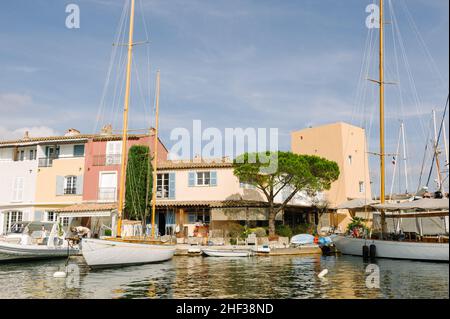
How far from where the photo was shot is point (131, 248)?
23.2 m

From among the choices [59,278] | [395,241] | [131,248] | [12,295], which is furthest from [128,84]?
[395,241]

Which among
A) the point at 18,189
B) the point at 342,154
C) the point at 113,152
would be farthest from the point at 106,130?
the point at 342,154

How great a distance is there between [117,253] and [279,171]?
52.8ft

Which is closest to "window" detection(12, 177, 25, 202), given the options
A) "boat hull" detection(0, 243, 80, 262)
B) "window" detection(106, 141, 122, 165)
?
"window" detection(106, 141, 122, 165)

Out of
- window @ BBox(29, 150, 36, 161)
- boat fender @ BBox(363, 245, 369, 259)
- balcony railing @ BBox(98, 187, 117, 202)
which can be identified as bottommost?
boat fender @ BBox(363, 245, 369, 259)

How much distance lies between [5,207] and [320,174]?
29374 mm

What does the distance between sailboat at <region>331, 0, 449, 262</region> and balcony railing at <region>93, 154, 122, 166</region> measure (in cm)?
2035

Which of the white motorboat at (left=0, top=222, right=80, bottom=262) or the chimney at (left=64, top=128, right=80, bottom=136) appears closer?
the white motorboat at (left=0, top=222, right=80, bottom=262)

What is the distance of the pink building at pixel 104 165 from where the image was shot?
126ft

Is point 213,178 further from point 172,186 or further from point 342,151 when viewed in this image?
point 342,151

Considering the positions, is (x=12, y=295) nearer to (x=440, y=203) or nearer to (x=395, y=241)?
(x=395, y=241)

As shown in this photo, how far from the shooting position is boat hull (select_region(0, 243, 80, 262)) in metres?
25.6

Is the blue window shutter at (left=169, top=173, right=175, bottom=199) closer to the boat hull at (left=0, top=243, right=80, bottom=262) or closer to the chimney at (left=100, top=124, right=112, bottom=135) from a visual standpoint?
the chimney at (left=100, top=124, right=112, bottom=135)

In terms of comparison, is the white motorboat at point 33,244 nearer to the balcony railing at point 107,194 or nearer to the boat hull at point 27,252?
the boat hull at point 27,252
